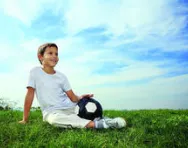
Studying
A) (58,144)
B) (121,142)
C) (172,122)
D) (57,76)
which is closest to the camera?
(58,144)

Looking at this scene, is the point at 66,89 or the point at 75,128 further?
the point at 66,89

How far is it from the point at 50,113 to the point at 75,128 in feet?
2.23

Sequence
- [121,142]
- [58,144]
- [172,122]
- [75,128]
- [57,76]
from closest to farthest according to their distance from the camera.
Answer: [58,144], [121,142], [75,128], [172,122], [57,76]

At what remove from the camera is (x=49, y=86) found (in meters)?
6.91

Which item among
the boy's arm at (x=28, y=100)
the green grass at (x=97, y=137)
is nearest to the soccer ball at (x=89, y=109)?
the green grass at (x=97, y=137)

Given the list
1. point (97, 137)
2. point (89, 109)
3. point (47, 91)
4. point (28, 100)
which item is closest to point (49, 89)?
point (47, 91)

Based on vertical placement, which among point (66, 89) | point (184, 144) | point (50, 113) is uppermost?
point (66, 89)

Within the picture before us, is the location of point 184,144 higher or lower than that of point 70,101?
lower

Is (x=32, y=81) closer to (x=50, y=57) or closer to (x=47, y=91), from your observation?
(x=47, y=91)

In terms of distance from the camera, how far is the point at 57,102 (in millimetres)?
6789

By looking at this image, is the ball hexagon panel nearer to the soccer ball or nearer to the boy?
the soccer ball

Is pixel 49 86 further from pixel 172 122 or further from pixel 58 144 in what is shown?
pixel 172 122

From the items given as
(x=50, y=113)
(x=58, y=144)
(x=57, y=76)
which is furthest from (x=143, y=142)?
(x=57, y=76)

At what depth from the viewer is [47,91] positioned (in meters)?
6.86
